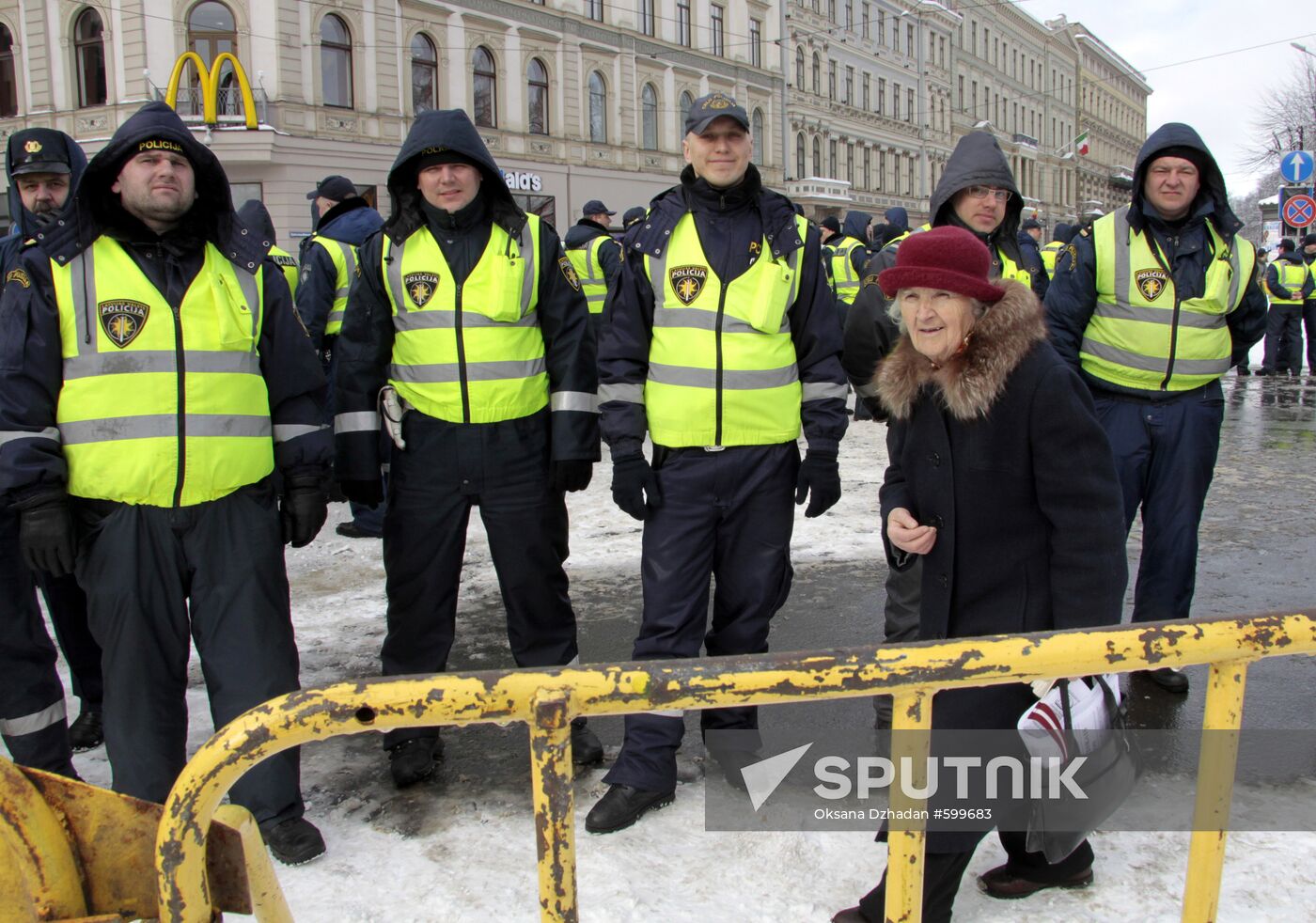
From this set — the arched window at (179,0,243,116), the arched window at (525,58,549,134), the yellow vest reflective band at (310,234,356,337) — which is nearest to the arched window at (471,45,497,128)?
the arched window at (525,58,549,134)

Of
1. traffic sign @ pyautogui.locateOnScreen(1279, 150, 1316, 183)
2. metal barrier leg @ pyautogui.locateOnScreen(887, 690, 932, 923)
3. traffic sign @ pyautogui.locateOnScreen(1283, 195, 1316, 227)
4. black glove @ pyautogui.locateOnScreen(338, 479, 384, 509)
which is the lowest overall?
metal barrier leg @ pyautogui.locateOnScreen(887, 690, 932, 923)

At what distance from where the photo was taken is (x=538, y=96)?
98.6 feet

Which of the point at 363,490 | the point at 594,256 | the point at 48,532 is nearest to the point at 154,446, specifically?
the point at 48,532

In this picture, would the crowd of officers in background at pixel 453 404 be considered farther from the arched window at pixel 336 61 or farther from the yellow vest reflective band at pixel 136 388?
the arched window at pixel 336 61

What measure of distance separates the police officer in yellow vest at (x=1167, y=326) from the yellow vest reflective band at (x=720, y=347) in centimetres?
154

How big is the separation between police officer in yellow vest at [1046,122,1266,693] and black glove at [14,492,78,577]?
11.8 ft

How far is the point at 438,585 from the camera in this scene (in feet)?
11.7

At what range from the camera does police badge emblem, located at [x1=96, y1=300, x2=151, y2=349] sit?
2.91 metres

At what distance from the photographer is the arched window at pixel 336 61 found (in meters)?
24.7

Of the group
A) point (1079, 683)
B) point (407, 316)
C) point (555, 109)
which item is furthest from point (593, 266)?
point (555, 109)

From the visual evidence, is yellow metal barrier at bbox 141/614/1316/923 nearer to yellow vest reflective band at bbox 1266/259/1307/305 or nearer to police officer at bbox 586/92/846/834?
police officer at bbox 586/92/846/834

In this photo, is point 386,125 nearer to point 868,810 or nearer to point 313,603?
point 313,603

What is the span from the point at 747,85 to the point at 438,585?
125 ft

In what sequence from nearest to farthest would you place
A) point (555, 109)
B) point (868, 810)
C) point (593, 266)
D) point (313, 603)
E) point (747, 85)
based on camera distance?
1. point (868, 810)
2. point (313, 603)
3. point (593, 266)
4. point (555, 109)
5. point (747, 85)
